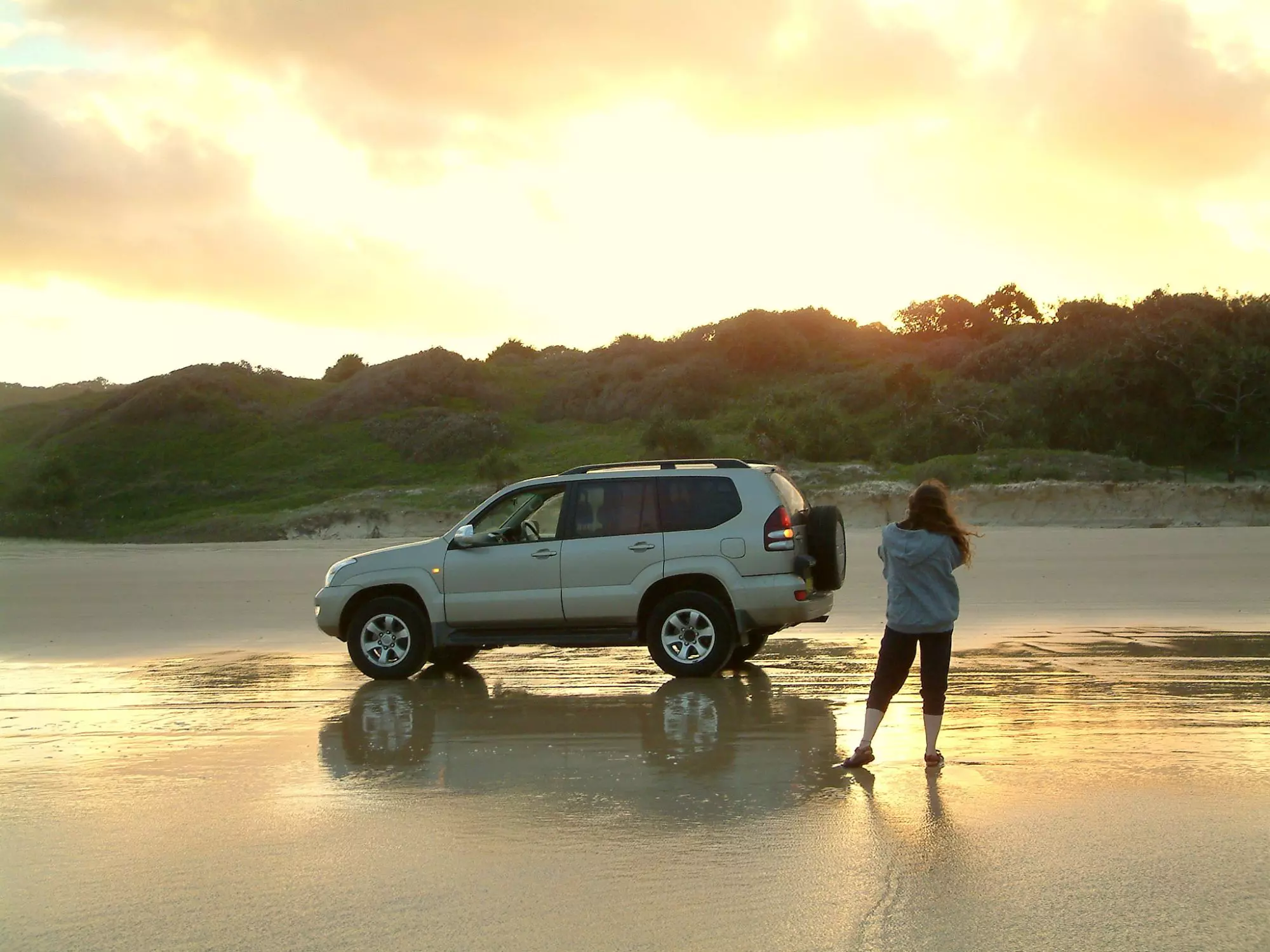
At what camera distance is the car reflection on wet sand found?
750 centimetres

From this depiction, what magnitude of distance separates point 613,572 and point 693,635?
3.05ft

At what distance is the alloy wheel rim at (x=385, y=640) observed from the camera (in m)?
12.4

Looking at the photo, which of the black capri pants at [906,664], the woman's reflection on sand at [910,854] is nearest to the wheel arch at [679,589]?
the black capri pants at [906,664]

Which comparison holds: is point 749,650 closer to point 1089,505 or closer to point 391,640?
point 391,640

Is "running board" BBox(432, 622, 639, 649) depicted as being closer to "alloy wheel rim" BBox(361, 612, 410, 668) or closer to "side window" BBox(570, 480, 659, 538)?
"alloy wheel rim" BBox(361, 612, 410, 668)

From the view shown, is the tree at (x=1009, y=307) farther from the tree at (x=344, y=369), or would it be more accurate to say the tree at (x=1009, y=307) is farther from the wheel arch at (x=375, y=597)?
the wheel arch at (x=375, y=597)

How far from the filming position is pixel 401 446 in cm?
6394

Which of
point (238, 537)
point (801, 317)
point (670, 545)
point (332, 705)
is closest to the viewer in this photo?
point (332, 705)

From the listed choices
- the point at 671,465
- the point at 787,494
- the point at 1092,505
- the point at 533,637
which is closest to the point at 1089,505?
the point at 1092,505

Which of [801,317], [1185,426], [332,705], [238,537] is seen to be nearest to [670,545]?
[332,705]

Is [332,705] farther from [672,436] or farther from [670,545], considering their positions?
[672,436]

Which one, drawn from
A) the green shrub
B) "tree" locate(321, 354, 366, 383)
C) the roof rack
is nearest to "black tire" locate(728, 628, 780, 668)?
the roof rack

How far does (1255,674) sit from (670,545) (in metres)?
5.05

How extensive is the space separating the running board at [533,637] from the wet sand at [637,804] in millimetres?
344
